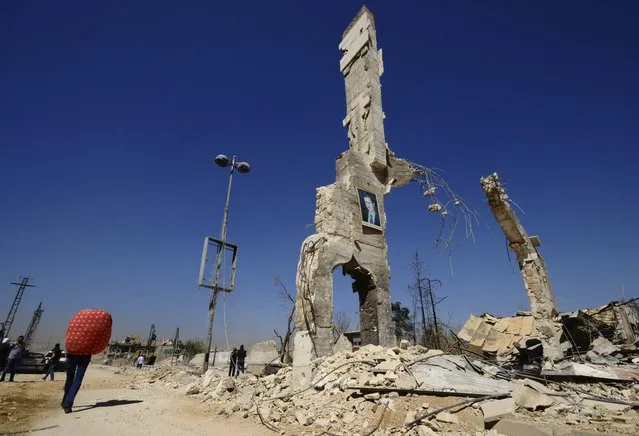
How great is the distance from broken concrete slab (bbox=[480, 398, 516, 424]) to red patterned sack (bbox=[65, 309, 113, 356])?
236 inches

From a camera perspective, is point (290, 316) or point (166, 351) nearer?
point (290, 316)

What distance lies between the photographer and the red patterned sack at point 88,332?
211 inches

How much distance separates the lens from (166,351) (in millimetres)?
26484

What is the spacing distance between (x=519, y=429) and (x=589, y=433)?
632 mm

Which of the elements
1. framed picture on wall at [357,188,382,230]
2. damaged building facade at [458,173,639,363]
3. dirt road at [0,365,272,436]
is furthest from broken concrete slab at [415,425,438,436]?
damaged building facade at [458,173,639,363]

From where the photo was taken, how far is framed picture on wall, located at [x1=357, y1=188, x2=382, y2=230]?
33.3 ft

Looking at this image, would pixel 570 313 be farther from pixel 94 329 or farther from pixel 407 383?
pixel 94 329

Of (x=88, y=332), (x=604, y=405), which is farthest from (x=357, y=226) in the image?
(x=88, y=332)

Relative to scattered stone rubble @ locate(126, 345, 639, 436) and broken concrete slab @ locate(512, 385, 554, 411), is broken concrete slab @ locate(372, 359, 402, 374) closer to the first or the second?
scattered stone rubble @ locate(126, 345, 639, 436)

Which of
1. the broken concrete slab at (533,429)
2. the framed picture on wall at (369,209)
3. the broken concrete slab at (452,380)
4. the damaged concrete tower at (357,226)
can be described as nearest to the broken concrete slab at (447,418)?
the broken concrete slab at (533,429)

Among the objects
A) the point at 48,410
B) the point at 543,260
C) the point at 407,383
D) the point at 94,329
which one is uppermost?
the point at 543,260

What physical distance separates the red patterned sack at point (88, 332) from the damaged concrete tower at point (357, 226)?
12.9 ft

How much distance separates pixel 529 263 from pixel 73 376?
14.0 metres

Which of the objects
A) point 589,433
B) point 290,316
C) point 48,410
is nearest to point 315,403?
point 589,433
